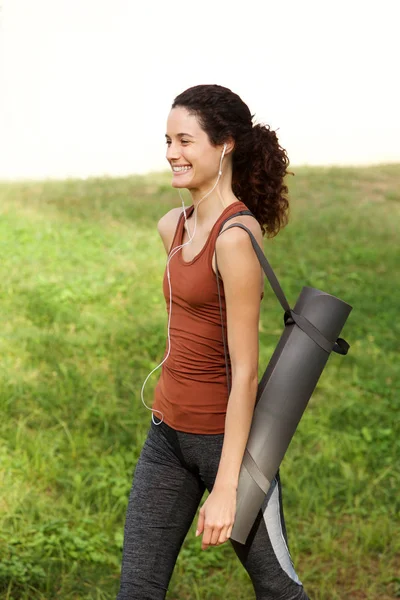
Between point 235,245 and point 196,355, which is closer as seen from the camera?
point 235,245

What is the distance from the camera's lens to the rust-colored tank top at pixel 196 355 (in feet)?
8.57

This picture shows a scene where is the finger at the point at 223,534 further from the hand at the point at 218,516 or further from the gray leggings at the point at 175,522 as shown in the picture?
the gray leggings at the point at 175,522

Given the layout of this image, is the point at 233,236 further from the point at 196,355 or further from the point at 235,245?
the point at 196,355

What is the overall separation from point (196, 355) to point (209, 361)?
5cm

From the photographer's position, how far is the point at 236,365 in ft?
8.21

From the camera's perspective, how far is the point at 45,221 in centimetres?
1235

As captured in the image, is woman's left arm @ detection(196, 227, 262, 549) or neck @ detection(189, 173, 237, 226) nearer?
woman's left arm @ detection(196, 227, 262, 549)

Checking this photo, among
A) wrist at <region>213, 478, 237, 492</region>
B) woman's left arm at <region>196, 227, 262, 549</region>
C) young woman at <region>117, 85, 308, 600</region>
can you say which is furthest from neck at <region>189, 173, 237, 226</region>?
wrist at <region>213, 478, 237, 492</region>

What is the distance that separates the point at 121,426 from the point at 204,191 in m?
3.75

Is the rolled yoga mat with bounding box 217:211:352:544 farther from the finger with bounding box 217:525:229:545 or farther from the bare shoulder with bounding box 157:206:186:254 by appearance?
the bare shoulder with bounding box 157:206:186:254

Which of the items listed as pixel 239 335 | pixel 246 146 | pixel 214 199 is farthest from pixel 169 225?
pixel 239 335

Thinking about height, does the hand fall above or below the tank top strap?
below

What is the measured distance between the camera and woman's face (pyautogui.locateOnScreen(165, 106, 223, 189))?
266 cm

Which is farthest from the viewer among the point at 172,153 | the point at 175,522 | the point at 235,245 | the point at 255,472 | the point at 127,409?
the point at 127,409
